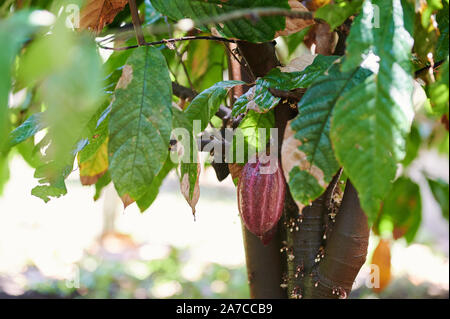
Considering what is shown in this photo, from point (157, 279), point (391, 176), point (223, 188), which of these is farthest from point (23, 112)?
point (223, 188)

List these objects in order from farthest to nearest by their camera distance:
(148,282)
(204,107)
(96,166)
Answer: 1. (148,282)
2. (96,166)
3. (204,107)

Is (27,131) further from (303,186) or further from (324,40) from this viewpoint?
(324,40)

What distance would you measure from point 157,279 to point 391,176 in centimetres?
257

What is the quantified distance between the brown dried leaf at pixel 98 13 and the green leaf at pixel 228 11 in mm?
119

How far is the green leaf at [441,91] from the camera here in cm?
41

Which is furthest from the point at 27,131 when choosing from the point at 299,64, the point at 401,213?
the point at 401,213

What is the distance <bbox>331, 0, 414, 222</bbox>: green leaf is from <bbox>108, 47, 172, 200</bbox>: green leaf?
16 cm

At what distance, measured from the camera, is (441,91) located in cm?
42

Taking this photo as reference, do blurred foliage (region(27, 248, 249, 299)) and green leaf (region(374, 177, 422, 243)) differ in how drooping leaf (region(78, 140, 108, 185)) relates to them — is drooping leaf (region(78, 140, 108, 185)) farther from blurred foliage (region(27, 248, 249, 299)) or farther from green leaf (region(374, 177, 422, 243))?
blurred foliage (region(27, 248, 249, 299))

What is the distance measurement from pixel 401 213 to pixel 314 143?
2.96ft

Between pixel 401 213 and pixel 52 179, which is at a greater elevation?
pixel 52 179

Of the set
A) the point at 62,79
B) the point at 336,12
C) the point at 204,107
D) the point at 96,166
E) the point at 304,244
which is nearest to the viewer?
the point at 62,79

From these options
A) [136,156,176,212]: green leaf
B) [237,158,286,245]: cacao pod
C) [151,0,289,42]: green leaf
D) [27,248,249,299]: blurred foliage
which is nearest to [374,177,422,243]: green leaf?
[136,156,176,212]: green leaf

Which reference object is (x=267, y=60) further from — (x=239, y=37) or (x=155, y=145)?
(x=155, y=145)
